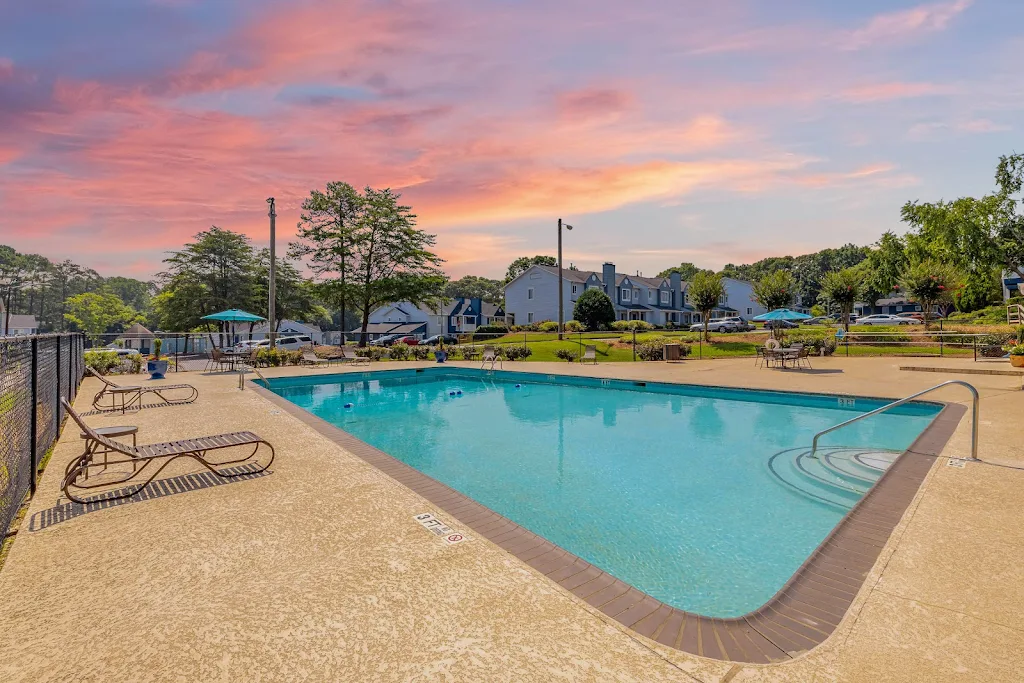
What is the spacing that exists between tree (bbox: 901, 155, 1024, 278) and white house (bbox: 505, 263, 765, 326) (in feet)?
62.0

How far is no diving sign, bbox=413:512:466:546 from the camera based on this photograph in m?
3.87

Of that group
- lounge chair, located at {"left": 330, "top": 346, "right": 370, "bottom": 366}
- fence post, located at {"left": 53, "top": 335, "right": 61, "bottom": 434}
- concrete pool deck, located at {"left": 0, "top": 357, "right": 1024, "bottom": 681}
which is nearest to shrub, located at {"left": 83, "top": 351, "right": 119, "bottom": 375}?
lounge chair, located at {"left": 330, "top": 346, "right": 370, "bottom": 366}

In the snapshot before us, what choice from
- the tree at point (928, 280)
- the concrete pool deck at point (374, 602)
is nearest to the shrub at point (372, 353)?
the concrete pool deck at point (374, 602)

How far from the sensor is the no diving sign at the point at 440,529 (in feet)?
12.7

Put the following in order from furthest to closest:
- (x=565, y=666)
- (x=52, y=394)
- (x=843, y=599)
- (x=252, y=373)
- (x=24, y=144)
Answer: (x=252, y=373), (x=24, y=144), (x=52, y=394), (x=843, y=599), (x=565, y=666)

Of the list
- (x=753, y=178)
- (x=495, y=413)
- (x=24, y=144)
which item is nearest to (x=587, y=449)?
(x=495, y=413)

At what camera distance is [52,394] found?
8492 millimetres

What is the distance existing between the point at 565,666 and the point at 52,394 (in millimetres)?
10552

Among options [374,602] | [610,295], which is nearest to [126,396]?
[374,602]

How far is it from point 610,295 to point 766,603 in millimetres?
52354

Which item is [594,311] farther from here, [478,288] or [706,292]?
[478,288]

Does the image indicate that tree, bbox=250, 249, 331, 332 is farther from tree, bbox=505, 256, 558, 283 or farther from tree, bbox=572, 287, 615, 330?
tree, bbox=505, 256, 558, 283

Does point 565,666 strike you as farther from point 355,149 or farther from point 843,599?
point 355,149

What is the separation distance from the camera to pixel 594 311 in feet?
142
